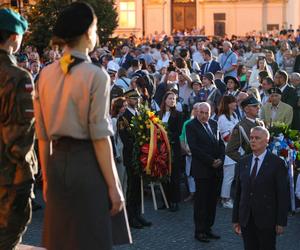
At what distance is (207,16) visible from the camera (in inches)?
1769

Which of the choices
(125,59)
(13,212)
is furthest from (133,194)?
(125,59)

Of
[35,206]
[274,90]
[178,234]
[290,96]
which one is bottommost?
[178,234]

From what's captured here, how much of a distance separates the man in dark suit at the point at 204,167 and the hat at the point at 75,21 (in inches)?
200

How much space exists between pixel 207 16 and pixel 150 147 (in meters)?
35.6

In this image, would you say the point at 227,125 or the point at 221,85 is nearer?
the point at 227,125

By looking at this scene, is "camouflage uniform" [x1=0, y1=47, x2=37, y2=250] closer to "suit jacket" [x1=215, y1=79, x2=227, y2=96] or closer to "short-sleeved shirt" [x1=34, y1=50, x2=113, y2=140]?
"short-sleeved shirt" [x1=34, y1=50, x2=113, y2=140]

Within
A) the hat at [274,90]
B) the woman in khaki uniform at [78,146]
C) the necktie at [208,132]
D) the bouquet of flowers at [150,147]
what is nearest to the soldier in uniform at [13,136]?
the woman in khaki uniform at [78,146]

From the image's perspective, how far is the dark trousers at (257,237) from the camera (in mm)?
7066

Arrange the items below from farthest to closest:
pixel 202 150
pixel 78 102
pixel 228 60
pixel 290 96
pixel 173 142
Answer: pixel 228 60, pixel 290 96, pixel 173 142, pixel 202 150, pixel 78 102

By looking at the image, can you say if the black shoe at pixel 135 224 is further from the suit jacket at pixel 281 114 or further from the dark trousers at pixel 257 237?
the suit jacket at pixel 281 114

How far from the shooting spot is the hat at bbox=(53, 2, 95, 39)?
14.0 feet

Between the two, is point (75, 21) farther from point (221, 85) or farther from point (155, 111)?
point (221, 85)

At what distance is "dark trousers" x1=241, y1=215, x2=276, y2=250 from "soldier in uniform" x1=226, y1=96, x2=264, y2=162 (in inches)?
92.3

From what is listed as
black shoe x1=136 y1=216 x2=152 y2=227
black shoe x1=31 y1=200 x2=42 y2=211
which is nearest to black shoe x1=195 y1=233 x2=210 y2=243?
black shoe x1=136 y1=216 x2=152 y2=227
